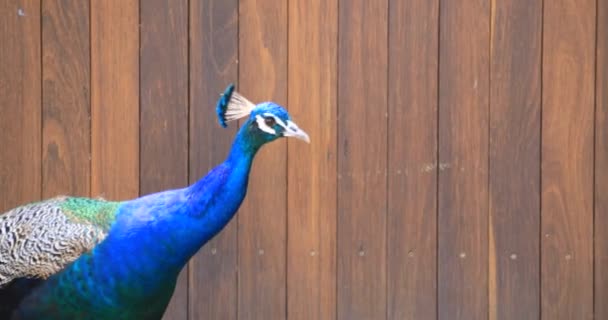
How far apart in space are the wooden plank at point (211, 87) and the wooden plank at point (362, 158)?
1.24 ft

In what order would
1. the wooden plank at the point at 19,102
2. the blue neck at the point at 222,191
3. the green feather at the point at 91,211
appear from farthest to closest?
1. the wooden plank at the point at 19,102
2. the green feather at the point at 91,211
3. the blue neck at the point at 222,191

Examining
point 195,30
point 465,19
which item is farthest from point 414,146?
point 195,30

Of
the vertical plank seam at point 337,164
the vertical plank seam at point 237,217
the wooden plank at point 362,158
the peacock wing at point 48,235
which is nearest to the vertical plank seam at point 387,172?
the wooden plank at point 362,158

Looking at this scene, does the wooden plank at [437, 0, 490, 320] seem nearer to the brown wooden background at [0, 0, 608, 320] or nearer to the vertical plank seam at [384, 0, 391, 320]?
the brown wooden background at [0, 0, 608, 320]

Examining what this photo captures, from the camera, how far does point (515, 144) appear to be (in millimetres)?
3521

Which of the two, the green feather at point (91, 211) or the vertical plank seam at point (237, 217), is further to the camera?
the vertical plank seam at point (237, 217)

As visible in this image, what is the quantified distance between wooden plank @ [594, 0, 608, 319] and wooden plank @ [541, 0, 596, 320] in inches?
0.8

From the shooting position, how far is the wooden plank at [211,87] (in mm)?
3510

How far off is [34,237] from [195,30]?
0.94 m

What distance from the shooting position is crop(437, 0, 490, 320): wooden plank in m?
3.51

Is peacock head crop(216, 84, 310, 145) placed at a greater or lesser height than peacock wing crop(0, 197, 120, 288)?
greater

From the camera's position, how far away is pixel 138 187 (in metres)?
3.54

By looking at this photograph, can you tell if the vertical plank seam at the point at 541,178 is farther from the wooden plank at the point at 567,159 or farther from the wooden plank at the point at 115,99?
the wooden plank at the point at 115,99

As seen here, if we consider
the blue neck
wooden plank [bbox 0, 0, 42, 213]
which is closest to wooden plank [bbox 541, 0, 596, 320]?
the blue neck
